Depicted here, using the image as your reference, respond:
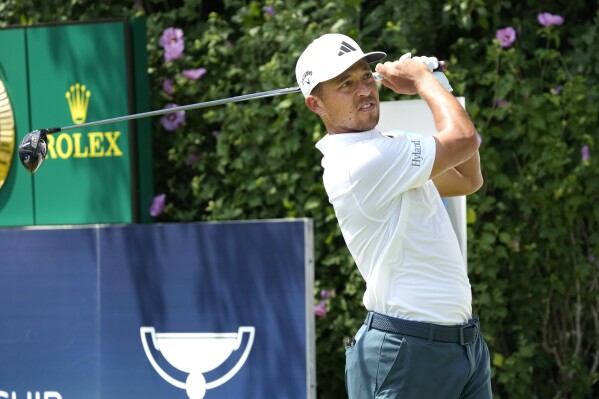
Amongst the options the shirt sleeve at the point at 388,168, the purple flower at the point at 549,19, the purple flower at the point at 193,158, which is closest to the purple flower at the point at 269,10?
the purple flower at the point at 193,158

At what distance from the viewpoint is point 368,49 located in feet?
19.3

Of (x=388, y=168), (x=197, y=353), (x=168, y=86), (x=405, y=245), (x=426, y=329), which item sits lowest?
(x=197, y=353)

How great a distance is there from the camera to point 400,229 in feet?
10.7

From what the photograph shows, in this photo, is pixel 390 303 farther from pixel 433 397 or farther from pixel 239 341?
pixel 239 341

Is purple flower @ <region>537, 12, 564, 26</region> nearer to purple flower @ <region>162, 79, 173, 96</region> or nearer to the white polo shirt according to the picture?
purple flower @ <region>162, 79, 173, 96</region>

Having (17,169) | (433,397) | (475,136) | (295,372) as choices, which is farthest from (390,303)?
(17,169)

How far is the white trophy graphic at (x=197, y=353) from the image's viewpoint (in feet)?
16.3

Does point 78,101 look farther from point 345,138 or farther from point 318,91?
point 345,138

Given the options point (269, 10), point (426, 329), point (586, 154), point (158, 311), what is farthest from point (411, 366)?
point (269, 10)

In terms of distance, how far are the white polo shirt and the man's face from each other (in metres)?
0.10

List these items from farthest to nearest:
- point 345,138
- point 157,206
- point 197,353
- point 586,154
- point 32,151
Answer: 1. point 157,206
2. point 586,154
3. point 197,353
4. point 32,151
5. point 345,138

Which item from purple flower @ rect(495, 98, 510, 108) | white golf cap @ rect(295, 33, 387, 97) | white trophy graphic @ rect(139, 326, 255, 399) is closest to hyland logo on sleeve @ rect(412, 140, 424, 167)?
white golf cap @ rect(295, 33, 387, 97)

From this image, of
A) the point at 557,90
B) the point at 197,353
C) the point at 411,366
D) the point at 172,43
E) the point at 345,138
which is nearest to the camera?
the point at 411,366

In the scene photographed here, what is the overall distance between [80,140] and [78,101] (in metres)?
0.20
